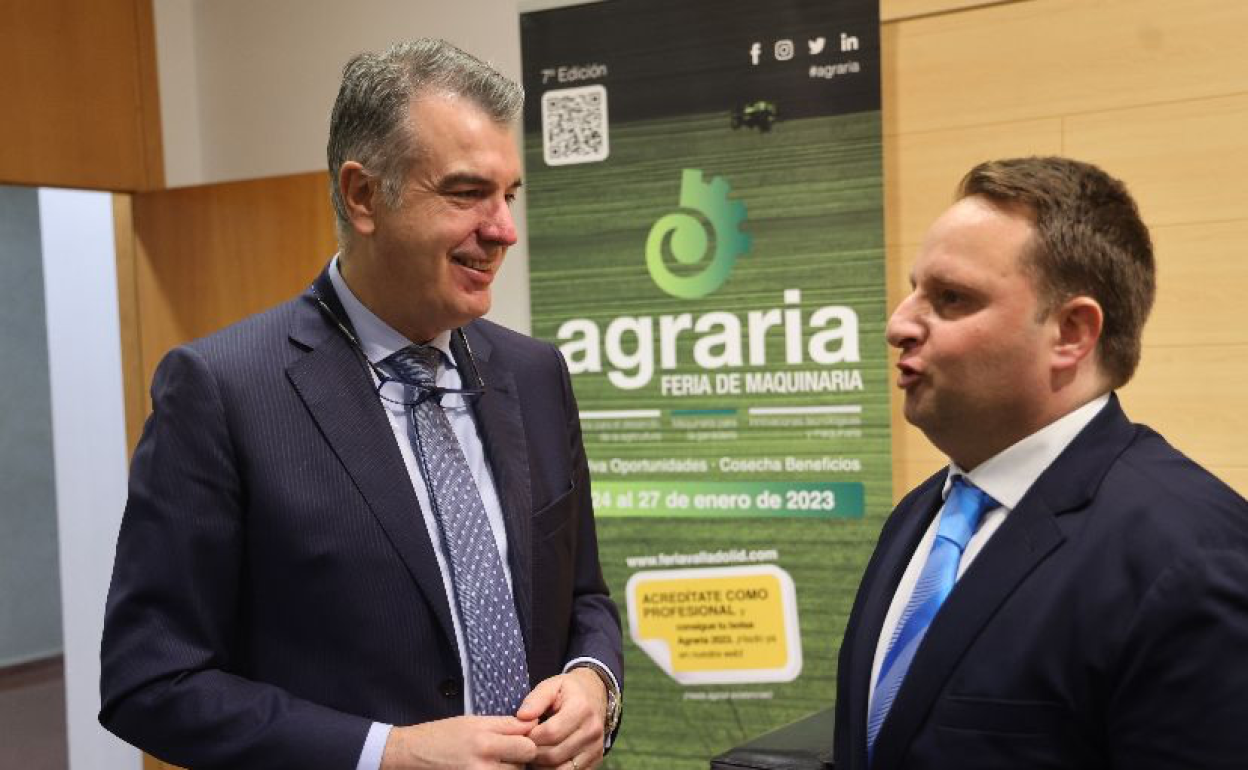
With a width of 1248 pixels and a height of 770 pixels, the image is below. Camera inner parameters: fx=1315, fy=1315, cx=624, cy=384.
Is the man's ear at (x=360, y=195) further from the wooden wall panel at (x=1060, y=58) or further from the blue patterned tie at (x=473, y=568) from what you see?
the wooden wall panel at (x=1060, y=58)

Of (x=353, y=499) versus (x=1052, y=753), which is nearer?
(x=1052, y=753)

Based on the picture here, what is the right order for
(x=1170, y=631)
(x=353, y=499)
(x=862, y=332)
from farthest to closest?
1. (x=862, y=332)
2. (x=353, y=499)
3. (x=1170, y=631)

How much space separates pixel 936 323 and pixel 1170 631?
1.34 ft

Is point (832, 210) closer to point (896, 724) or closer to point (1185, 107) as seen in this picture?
point (1185, 107)

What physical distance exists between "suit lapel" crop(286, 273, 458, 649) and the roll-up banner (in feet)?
7.10

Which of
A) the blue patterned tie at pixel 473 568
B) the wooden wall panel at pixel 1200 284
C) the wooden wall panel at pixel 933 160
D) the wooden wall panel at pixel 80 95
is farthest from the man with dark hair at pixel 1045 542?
the wooden wall panel at pixel 80 95

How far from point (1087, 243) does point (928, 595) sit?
0.41m

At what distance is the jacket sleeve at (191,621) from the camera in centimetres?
148

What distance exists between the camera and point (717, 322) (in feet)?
12.4

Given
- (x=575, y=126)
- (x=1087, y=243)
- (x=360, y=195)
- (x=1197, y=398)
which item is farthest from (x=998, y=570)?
(x=575, y=126)

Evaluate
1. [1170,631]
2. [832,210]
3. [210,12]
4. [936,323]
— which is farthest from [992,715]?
[210,12]

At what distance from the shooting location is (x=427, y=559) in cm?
157

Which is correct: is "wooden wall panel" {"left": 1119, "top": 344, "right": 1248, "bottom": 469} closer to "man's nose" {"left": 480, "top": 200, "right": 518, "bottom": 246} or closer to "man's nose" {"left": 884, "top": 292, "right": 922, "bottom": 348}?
"man's nose" {"left": 884, "top": 292, "right": 922, "bottom": 348}

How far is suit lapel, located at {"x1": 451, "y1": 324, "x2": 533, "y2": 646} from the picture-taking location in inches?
65.7
